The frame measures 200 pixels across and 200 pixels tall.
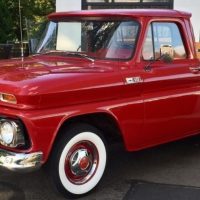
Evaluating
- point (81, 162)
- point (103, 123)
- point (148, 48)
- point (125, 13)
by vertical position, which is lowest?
point (81, 162)

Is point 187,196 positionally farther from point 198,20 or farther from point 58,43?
point 198,20

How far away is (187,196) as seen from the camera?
15.7 ft

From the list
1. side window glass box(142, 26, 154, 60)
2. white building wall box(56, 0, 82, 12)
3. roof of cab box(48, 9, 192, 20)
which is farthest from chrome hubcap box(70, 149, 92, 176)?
white building wall box(56, 0, 82, 12)

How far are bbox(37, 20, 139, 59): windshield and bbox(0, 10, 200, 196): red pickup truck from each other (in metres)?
0.01

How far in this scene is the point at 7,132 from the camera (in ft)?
13.9

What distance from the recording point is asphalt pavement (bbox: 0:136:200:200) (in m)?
4.79

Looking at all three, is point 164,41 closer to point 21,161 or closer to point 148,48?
point 148,48

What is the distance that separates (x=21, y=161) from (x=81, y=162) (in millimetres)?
708

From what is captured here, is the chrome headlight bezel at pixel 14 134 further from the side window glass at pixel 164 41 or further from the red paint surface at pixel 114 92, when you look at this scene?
the side window glass at pixel 164 41

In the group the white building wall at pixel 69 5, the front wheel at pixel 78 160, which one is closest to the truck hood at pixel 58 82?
the front wheel at pixel 78 160

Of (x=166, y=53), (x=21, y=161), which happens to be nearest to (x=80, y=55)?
(x=166, y=53)

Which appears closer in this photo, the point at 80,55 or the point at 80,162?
the point at 80,162

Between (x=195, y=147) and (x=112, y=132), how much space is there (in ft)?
6.77

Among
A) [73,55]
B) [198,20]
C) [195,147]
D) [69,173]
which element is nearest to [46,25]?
[73,55]
